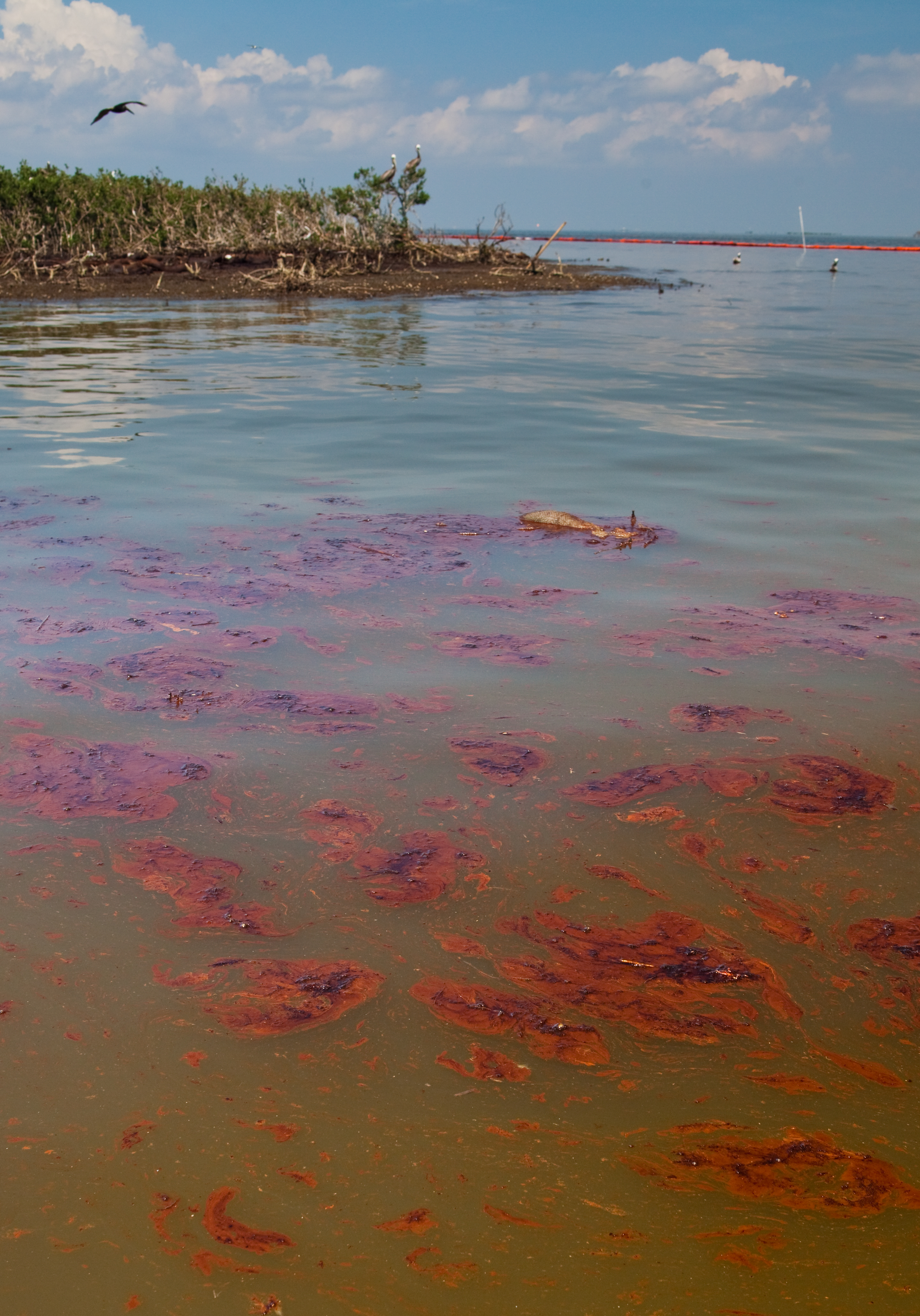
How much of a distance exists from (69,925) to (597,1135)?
51.3 inches

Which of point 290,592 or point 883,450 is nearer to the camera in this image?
point 290,592

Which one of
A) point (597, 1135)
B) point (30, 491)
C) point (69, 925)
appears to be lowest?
point (597, 1135)

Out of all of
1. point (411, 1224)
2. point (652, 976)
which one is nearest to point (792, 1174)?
point (652, 976)

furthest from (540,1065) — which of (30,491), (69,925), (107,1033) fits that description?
(30,491)

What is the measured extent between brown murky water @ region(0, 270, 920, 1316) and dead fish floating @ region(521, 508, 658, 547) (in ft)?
3.84

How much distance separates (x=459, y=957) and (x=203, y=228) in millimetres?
30271

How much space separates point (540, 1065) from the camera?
192cm

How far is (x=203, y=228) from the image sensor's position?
2833 cm

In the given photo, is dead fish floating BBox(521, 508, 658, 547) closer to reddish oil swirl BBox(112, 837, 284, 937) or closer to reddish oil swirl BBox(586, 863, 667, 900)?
reddish oil swirl BBox(586, 863, 667, 900)

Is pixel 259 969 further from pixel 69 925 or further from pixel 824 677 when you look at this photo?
pixel 824 677

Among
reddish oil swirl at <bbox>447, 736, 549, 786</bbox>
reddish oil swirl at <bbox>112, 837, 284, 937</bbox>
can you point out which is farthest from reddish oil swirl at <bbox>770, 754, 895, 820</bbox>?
reddish oil swirl at <bbox>112, 837, 284, 937</bbox>

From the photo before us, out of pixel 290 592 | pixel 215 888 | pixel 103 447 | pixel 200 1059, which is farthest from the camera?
pixel 103 447

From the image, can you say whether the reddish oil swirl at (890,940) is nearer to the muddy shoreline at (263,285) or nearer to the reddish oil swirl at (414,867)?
the reddish oil swirl at (414,867)

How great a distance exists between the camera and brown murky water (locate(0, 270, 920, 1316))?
5.08 feet
